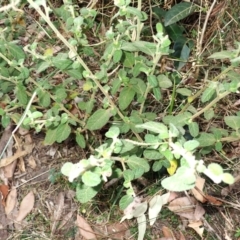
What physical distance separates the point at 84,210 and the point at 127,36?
26.0 inches

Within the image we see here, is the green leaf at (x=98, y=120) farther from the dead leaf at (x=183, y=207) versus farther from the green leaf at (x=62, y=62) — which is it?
the dead leaf at (x=183, y=207)

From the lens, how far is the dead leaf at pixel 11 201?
5.54ft

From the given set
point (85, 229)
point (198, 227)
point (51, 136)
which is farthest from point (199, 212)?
point (51, 136)

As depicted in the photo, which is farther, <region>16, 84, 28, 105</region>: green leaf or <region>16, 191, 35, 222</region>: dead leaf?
<region>16, 191, 35, 222</region>: dead leaf

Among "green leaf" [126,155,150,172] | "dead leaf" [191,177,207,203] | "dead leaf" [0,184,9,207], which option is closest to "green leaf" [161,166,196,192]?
"green leaf" [126,155,150,172]

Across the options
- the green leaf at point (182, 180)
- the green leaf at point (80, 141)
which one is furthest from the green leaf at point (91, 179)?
the green leaf at point (80, 141)

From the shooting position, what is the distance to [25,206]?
1677 mm

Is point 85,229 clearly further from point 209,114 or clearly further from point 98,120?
point 209,114

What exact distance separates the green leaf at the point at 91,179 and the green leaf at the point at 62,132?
47 cm

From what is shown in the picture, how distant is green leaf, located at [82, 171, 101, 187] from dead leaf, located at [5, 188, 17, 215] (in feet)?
3.00

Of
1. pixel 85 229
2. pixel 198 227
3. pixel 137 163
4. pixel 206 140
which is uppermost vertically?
pixel 137 163

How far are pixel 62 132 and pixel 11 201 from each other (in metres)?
0.51

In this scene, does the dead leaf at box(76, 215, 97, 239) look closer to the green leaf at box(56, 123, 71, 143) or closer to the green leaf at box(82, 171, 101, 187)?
A: the green leaf at box(56, 123, 71, 143)

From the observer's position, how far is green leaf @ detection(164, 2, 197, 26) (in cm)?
166
